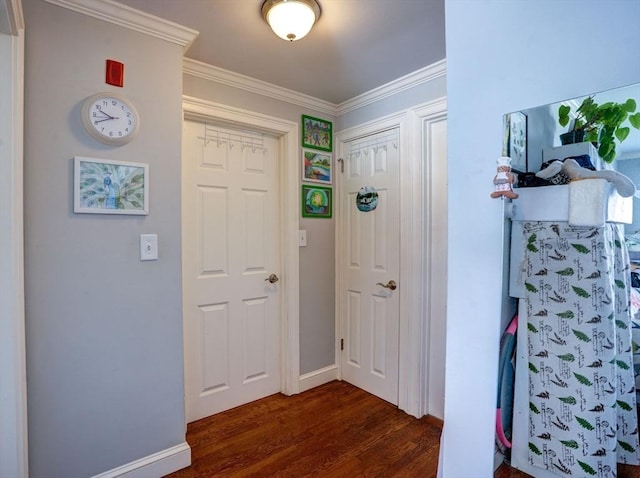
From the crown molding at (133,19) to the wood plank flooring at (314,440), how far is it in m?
2.26

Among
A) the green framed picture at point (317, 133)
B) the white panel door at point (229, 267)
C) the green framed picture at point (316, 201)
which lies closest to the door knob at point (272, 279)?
the white panel door at point (229, 267)

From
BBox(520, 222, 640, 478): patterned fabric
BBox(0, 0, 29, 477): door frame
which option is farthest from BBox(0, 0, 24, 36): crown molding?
BBox(520, 222, 640, 478): patterned fabric

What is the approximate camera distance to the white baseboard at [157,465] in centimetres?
152

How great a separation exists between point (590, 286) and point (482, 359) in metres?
0.29

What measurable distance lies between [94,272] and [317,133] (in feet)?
5.99

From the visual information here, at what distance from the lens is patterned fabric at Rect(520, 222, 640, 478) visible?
0.63 meters

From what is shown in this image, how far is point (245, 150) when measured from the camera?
2301 mm

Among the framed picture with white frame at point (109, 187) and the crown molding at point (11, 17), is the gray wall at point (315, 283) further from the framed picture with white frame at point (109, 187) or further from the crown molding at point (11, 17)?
the crown molding at point (11, 17)

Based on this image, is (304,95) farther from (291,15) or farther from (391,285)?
(391,285)

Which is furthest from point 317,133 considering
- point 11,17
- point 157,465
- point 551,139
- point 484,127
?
point 157,465

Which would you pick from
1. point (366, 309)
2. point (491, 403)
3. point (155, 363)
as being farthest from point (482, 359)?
point (366, 309)

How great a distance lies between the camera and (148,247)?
62.6 inches

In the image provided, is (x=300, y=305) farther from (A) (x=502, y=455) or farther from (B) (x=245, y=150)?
(A) (x=502, y=455)

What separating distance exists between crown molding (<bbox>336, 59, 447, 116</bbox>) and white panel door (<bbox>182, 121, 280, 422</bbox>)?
692 millimetres
